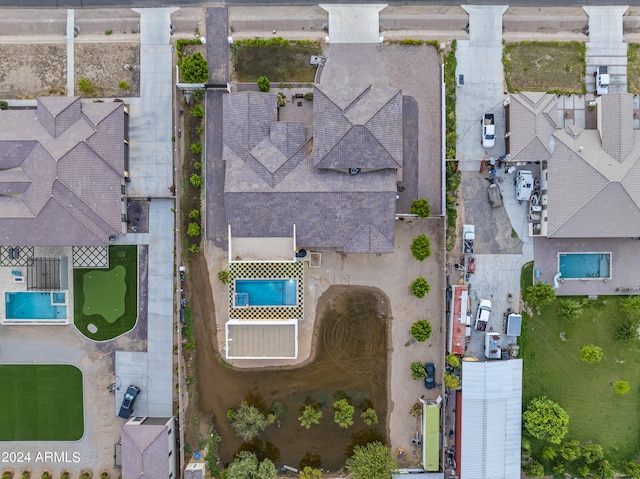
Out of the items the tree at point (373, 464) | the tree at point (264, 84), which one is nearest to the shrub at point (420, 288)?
the tree at point (373, 464)

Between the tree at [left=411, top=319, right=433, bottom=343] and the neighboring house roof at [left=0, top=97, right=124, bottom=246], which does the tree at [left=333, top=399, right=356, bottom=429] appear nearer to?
the tree at [left=411, top=319, right=433, bottom=343]

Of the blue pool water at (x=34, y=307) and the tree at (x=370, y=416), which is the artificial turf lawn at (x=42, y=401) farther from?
the tree at (x=370, y=416)

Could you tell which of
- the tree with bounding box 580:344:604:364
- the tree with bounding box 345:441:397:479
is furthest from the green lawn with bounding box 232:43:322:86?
the tree with bounding box 580:344:604:364

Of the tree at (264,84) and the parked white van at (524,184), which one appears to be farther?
the parked white van at (524,184)

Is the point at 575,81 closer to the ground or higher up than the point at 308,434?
higher up

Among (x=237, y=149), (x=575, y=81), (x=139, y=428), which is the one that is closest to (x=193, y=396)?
(x=139, y=428)

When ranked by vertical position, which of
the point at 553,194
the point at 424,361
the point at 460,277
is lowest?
the point at 424,361

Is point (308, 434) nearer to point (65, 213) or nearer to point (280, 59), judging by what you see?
point (65, 213)
